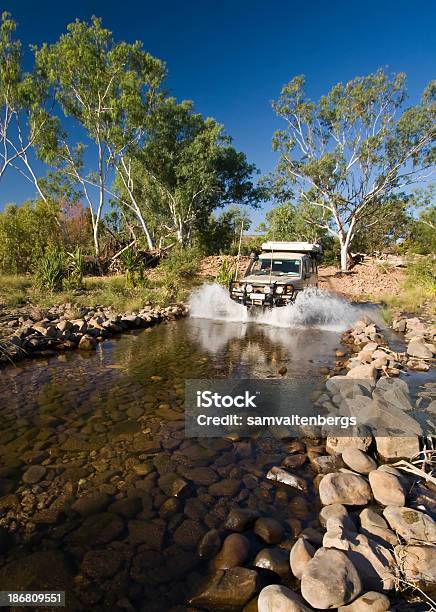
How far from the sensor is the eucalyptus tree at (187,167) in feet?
82.0

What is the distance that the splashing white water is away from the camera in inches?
Answer: 457

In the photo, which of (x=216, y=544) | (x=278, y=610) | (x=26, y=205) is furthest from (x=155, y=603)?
(x=26, y=205)

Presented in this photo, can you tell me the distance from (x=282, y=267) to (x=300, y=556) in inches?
406

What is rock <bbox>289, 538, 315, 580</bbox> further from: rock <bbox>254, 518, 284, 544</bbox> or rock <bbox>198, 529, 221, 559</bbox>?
rock <bbox>198, 529, 221, 559</bbox>

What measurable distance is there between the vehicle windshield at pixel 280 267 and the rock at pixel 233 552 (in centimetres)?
974

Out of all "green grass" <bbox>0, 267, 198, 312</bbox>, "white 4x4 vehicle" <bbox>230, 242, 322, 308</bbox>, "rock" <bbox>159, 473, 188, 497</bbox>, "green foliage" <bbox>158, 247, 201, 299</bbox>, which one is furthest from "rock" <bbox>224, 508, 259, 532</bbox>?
"green foliage" <bbox>158, 247, 201, 299</bbox>

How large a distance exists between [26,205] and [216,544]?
2212 cm

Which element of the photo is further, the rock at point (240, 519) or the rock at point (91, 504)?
the rock at point (91, 504)

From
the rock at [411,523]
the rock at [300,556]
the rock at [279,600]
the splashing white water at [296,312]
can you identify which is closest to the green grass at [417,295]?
the splashing white water at [296,312]

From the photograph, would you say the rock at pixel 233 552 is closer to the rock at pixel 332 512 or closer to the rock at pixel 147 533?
the rock at pixel 147 533

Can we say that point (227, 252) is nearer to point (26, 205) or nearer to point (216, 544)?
point (26, 205)

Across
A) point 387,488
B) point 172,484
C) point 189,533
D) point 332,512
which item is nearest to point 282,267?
point 387,488

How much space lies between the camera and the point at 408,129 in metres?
24.7

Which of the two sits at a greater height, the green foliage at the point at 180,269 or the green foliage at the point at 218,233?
the green foliage at the point at 218,233
